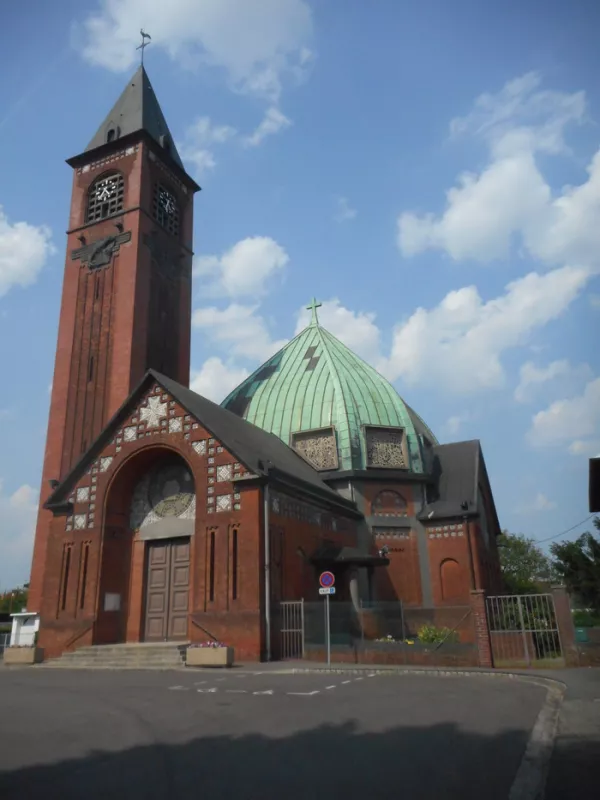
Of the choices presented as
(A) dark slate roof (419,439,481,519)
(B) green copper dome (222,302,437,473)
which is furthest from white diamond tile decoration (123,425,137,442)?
(A) dark slate roof (419,439,481,519)

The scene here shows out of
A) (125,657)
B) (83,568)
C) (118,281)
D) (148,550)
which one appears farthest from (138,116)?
(125,657)

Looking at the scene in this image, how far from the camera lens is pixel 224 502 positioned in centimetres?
2355

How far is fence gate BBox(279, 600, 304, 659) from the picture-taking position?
21.6 m

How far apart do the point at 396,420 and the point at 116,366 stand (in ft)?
52.1

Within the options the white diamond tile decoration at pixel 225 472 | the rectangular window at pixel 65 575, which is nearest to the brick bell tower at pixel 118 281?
the rectangular window at pixel 65 575

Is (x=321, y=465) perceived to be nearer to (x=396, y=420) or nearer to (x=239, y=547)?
(x=396, y=420)

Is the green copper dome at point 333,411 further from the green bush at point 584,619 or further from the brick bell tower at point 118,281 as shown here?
the green bush at point 584,619

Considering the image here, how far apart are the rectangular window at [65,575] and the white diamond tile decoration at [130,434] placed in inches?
191

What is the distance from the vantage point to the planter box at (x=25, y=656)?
74.6 ft

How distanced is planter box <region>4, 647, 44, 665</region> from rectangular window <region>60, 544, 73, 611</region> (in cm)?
231

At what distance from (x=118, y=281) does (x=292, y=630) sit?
22.6 m

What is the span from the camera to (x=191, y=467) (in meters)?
24.7

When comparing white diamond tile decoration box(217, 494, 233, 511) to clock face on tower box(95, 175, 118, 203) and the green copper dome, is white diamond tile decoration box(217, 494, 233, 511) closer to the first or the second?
the green copper dome

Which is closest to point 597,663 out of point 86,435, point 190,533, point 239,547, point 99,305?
point 239,547
